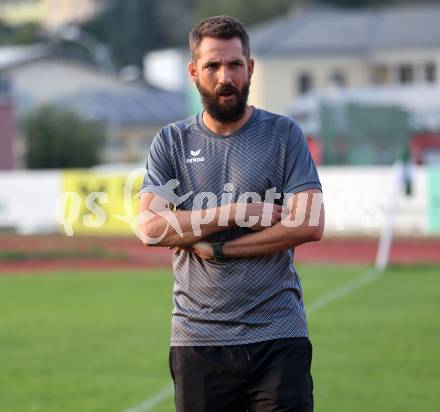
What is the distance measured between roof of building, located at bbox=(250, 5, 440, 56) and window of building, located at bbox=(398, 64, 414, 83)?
4.89 ft

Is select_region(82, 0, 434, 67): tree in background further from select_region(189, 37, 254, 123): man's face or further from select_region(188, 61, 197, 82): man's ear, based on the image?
select_region(189, 37, 254, 123): man's face

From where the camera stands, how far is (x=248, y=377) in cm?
536

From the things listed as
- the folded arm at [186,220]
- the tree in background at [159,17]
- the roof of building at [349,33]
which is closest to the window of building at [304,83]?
the roof of building at [349,33]

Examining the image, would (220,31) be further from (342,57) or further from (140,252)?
(342,57)

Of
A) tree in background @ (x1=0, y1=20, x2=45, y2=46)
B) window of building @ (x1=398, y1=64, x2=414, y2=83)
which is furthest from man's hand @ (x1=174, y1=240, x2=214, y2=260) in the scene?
tree in background @ (x1=0, y1=20, x2=45, y2=46)

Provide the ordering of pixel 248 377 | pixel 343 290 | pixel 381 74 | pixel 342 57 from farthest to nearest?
1. pixel 381 74
2. pixel 342 57
3. pixel 343 290
4. pixel 248 377

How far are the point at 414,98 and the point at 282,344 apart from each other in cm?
4701

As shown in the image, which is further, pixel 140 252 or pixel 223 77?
pixel 140 252

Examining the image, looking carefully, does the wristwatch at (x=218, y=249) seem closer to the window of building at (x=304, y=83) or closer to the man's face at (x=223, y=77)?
the man's face at (x=223, y=77)

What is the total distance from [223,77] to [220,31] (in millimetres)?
199

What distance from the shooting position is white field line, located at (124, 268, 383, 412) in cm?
1023

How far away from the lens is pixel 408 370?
11.8 metres

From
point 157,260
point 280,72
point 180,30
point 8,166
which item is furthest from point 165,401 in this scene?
point 180,30

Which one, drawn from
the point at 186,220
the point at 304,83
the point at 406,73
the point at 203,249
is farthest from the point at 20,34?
the point at 203,249
